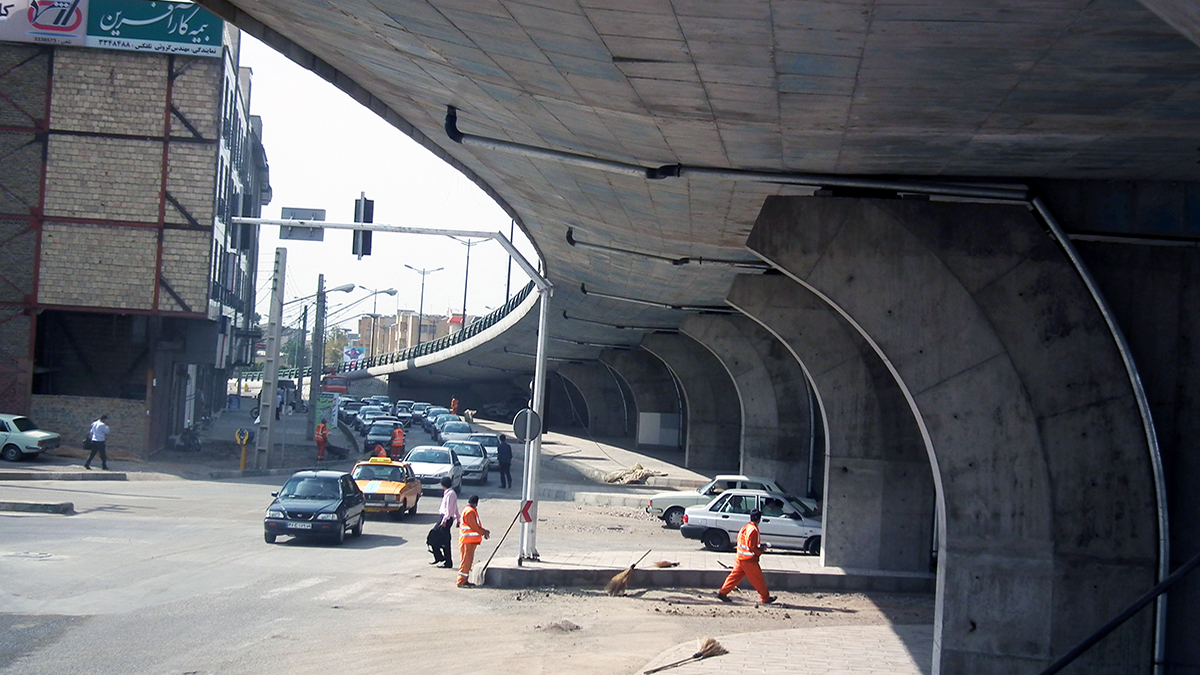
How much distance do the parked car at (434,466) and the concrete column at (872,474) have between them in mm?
14719

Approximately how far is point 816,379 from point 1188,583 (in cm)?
919

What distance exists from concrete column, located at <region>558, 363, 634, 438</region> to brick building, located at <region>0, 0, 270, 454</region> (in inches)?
1212

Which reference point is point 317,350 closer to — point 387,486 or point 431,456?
point 431,456

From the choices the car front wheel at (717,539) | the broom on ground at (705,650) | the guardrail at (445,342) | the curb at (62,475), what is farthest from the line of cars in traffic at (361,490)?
the guardrail at (445,342)

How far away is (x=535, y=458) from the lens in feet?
59.6

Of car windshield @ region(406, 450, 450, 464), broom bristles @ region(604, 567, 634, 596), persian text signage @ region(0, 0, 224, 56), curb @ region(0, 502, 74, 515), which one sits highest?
persian text signage @ region(0, 0, 224, 56)

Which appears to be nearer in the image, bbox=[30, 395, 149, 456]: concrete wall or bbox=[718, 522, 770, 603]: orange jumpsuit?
bbox=[718, 522, 770, 603]: orange jumpsuit

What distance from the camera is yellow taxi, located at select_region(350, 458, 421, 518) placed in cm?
2498

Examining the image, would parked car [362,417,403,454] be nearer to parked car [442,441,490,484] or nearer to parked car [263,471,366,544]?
parked car [442,441,490,484]

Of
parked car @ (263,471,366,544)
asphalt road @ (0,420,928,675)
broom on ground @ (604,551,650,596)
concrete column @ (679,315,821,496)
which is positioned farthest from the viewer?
concrete column @ (679,315,821,496)

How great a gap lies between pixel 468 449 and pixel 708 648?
25.9 meters

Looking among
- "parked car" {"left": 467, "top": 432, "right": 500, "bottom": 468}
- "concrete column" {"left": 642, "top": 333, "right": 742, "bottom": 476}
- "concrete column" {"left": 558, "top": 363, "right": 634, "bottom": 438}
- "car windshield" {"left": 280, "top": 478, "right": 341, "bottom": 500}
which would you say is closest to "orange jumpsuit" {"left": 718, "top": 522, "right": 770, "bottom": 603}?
"car windshield" {"left": 280, "top": 478, "right": 341, "bottom": 500}

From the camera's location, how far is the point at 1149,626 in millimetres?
10320

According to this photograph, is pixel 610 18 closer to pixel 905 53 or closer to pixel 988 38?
pixel 905 53
